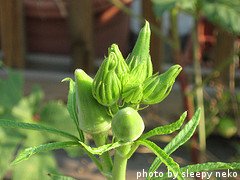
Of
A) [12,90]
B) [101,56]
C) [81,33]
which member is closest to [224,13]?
[12,90]

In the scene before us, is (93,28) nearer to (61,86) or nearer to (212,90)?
(61,86)

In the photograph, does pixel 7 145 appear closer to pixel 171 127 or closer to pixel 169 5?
pixel 169 5

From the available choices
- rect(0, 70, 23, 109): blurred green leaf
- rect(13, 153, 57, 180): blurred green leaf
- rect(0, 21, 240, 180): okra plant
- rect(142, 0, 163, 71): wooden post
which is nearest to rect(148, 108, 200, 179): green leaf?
rect(0, 21, 240, 180): okra plant

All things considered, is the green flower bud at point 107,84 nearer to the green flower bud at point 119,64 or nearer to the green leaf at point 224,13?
the green flower bud at point 119,64

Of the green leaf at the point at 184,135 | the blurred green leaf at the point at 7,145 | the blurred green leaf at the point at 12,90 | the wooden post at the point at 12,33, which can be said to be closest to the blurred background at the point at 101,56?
the wooden post at the point at 12,33

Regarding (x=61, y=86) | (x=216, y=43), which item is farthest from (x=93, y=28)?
(x=216, y=43)
